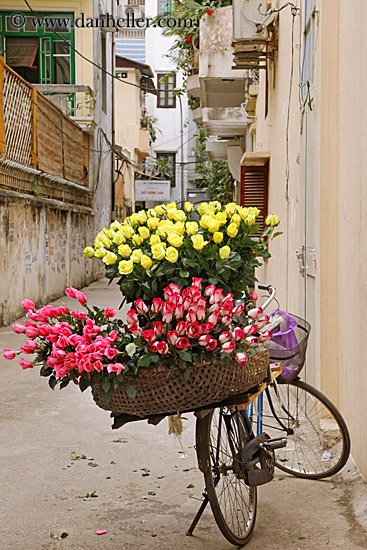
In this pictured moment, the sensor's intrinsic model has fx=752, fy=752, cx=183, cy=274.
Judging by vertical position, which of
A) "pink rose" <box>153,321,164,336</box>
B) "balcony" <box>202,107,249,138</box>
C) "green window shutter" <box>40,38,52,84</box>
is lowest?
"pink rose" <box>153,321,164,336</box>

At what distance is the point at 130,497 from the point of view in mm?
4613

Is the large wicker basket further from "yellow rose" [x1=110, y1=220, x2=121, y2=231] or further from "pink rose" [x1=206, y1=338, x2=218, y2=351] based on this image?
"yellow rose" [x1=110, y1=220, x2=121, y2=231]

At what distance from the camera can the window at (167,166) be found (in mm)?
48469

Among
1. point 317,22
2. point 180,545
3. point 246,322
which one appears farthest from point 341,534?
point 317,22

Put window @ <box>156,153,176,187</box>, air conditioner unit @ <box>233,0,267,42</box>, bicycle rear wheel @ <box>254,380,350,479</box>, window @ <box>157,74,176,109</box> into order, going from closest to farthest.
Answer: bicycle rear wheel @ <box>254,380,350,479</box>, air conditioner unit @ <box>233,0,267,42</box>, window @ <box>156,153,176,187</box>, window @ <box>157,74,176,109</box>

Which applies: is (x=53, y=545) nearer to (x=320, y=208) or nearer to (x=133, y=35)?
(x=320, y=208)

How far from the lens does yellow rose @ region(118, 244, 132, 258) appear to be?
3.44m

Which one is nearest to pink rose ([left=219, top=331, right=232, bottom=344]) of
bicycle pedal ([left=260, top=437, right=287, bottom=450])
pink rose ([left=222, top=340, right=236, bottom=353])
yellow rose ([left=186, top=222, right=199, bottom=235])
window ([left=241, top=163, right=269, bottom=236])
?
pink rose ([left=222, top=340, right=236, bottom=353])

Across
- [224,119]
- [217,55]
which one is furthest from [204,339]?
[224,119]

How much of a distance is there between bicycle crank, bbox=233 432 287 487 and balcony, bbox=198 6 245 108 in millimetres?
11075

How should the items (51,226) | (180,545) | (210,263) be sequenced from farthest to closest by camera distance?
(51,226)
(180,545)
(210,263)

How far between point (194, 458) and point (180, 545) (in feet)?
5.13

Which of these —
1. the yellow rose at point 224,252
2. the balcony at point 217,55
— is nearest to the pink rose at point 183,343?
the yellow rose at point 224,252

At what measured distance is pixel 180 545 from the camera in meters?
3.86
